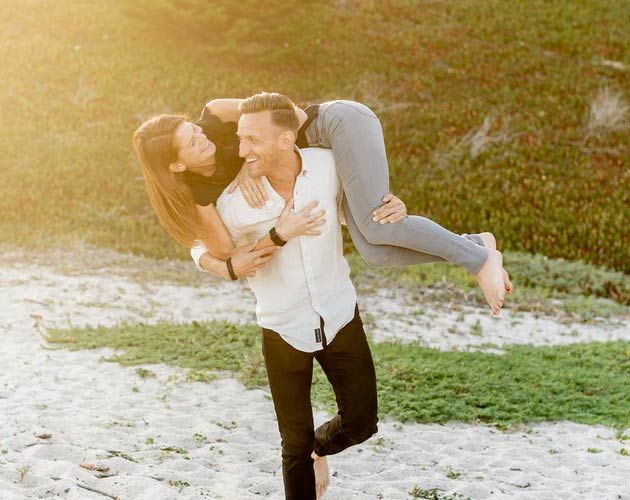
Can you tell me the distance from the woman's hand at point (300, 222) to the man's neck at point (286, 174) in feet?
0.57

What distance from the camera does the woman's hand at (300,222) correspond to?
13.0 feet

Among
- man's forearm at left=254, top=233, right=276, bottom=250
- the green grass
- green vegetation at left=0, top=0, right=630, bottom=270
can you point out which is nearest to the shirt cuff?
man's forearm at left=254, top=233, right=276, bottom=250

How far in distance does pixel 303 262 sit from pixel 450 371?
15.8 feet

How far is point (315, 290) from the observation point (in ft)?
13.7

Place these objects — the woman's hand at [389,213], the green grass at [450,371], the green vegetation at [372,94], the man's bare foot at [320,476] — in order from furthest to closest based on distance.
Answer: the green vegetation at [372,94], the green grass at [450,371], the man's bare foot at [320,476], the woman's hand at [389,213]

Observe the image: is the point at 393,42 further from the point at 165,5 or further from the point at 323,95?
the point at 165,5

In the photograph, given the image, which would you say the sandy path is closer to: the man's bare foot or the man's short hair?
the man's bare foot

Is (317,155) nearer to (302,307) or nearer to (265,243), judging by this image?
(265,243)

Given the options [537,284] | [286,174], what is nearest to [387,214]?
[286,174]

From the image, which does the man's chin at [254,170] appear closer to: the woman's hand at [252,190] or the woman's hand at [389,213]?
the woman's hand at [252,190]

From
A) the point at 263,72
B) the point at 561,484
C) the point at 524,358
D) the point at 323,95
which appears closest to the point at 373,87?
the point at 323,95

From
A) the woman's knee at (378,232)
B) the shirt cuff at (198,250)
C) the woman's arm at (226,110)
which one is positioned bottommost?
the shirt cuff at (198,250)

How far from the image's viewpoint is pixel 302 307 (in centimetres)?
419

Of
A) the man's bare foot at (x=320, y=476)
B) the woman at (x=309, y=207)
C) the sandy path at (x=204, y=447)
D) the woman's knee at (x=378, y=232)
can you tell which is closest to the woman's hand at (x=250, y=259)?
the woman at (x=309, y=207)
